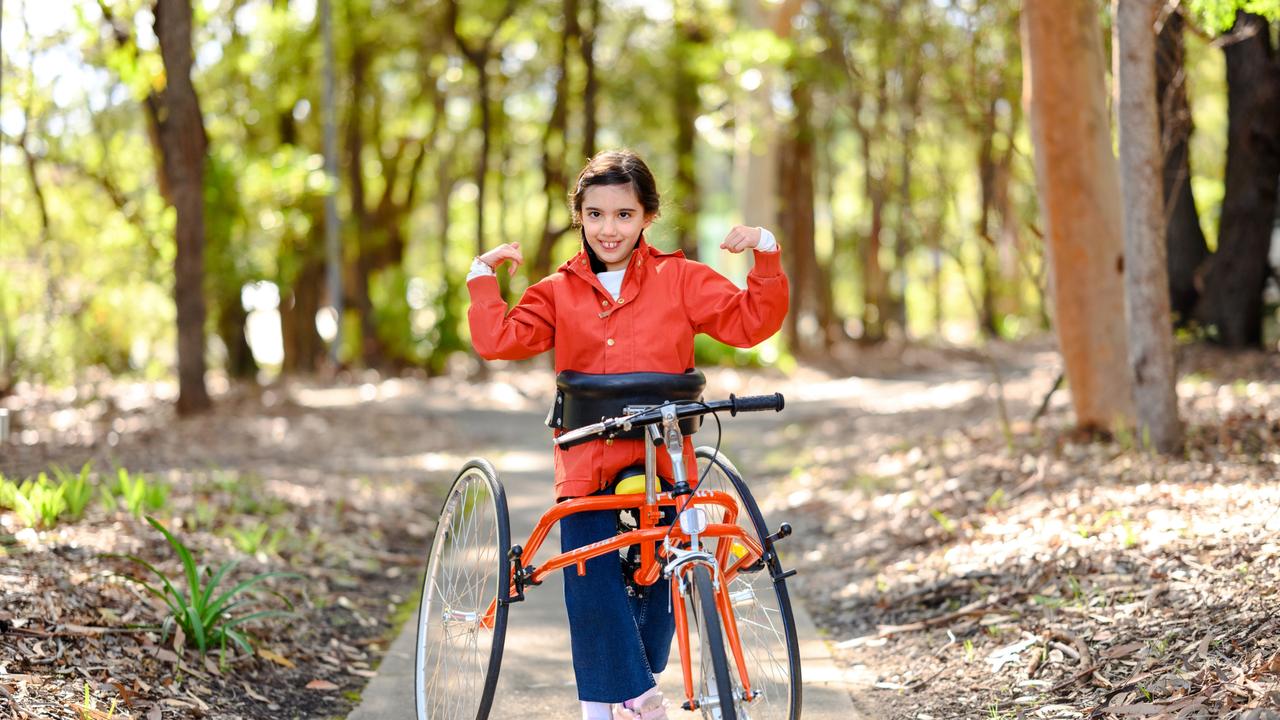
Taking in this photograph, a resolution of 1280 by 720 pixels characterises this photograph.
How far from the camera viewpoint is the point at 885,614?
602cm

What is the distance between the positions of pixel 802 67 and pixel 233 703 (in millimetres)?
15436

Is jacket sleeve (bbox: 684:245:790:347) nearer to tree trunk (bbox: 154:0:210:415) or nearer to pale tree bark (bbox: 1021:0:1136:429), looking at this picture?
pale tree bark (bbox: 1021:0:1136:429)

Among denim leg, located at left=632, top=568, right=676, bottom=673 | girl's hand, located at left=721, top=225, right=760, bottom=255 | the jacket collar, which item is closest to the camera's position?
girl's hand, located at left=721, top=225, right=760, bottom=255

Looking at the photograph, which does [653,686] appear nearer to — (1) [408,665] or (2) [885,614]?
(1) [408,665]

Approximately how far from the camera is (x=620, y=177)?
3.85m

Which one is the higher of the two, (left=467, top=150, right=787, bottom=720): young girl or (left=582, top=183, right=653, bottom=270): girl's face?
(left=582, top=183, right=653, bottom=270): girl's face

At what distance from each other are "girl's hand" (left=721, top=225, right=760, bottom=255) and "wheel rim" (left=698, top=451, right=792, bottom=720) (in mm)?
619

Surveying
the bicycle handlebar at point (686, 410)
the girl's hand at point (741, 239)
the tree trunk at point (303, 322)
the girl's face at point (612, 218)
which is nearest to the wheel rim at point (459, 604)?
the bicycle handlebar at point (686, 410)

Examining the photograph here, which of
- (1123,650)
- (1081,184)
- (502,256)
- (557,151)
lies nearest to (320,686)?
(502,256)

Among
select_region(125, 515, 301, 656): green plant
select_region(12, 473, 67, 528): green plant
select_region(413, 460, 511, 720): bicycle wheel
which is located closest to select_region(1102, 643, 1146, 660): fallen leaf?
select_region(413, 460, 511, 720): bicycle wheel

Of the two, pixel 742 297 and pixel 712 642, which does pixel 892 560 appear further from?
pixel 712 642

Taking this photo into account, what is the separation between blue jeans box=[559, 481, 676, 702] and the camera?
3781 mm

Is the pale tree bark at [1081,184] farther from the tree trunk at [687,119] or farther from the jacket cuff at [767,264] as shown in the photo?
the tree trunk at [687,119]

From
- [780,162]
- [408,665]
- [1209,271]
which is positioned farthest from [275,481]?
[780,162]
